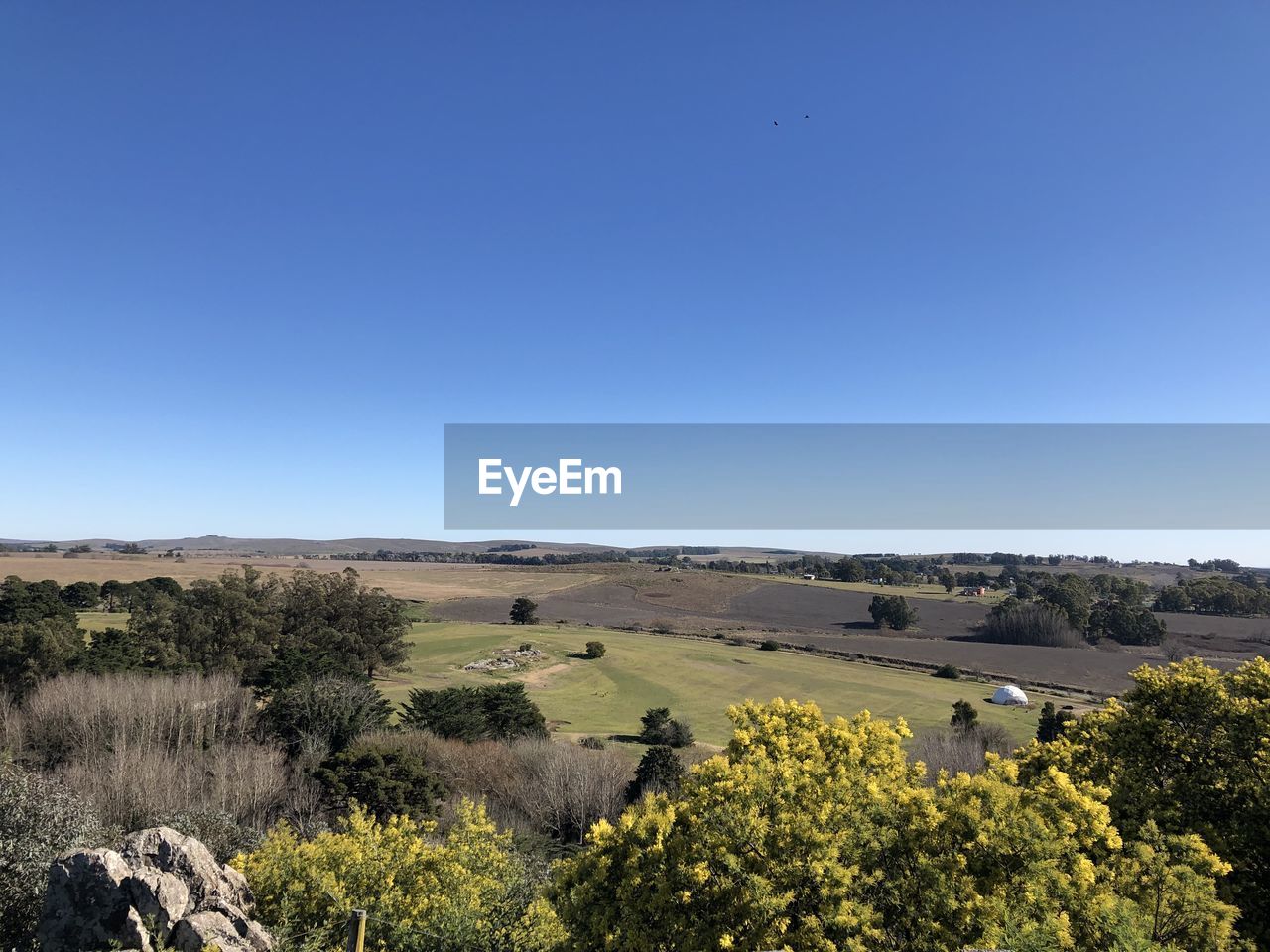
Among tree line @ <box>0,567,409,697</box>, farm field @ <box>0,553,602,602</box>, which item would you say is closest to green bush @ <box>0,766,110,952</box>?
tree line @ <box>0,567,409,697</box>

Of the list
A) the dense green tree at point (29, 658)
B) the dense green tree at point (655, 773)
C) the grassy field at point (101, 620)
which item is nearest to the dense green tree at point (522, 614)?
the grassy field at point (101, 620)

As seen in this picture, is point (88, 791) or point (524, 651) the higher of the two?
point (88, 791)

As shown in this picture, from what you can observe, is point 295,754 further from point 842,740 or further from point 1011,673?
point 1011,673

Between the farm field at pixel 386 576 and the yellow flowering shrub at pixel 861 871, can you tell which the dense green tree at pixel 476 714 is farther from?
the farm field at pixel 386 576

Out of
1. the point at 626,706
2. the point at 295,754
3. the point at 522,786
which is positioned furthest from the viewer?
the point at 626,706

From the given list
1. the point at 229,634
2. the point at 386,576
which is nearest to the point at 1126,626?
the point at 229,634

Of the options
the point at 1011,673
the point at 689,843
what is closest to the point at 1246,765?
the point at 689,843

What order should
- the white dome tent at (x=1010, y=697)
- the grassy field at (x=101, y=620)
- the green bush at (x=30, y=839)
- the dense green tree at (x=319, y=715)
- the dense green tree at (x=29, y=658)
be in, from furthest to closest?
the grassy field at (x=101, y=620)
the white dome tent at (x=1010, y=697)
the dense green tree at (x=29, y=658)
the dense green tree at (x=319, y=715)
the green bush at (x=30, y=839)
